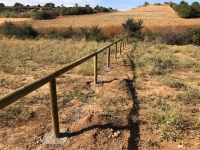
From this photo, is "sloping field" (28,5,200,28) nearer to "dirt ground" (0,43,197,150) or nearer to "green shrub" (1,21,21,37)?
"green shrub" (1,21,21,37)

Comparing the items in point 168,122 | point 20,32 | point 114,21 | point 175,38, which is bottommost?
point 168,122

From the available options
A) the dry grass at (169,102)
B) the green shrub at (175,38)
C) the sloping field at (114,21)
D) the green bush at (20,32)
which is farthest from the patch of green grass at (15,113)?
the sloping field at (114,21)

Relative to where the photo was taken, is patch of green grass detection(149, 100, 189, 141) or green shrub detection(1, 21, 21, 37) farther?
green shrub detection(1, 21, 21, 37)

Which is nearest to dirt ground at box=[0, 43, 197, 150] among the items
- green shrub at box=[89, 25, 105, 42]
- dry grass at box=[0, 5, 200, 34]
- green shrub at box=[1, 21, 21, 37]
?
green shrub at box=[89, 25, 105, 42]

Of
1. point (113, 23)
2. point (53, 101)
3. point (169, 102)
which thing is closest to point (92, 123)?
point (53, 101)

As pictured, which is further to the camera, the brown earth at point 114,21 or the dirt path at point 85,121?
the brown earth at point 114,21

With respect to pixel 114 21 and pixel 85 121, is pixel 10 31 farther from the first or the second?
pixel 114 21

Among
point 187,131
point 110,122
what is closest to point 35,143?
point 110,122

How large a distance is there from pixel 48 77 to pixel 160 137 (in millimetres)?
2022

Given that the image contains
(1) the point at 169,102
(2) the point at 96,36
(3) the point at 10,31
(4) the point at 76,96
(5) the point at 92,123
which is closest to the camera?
(5) the point at 92,123

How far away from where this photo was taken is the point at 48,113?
14.5ft

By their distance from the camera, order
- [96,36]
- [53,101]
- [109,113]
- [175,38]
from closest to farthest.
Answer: [53,101] → [109,113] → [175,38] → [96,36]

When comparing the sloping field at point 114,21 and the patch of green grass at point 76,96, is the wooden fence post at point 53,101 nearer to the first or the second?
the patch of green grass at point 76,96

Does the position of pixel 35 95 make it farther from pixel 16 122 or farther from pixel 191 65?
pixel 191 65
